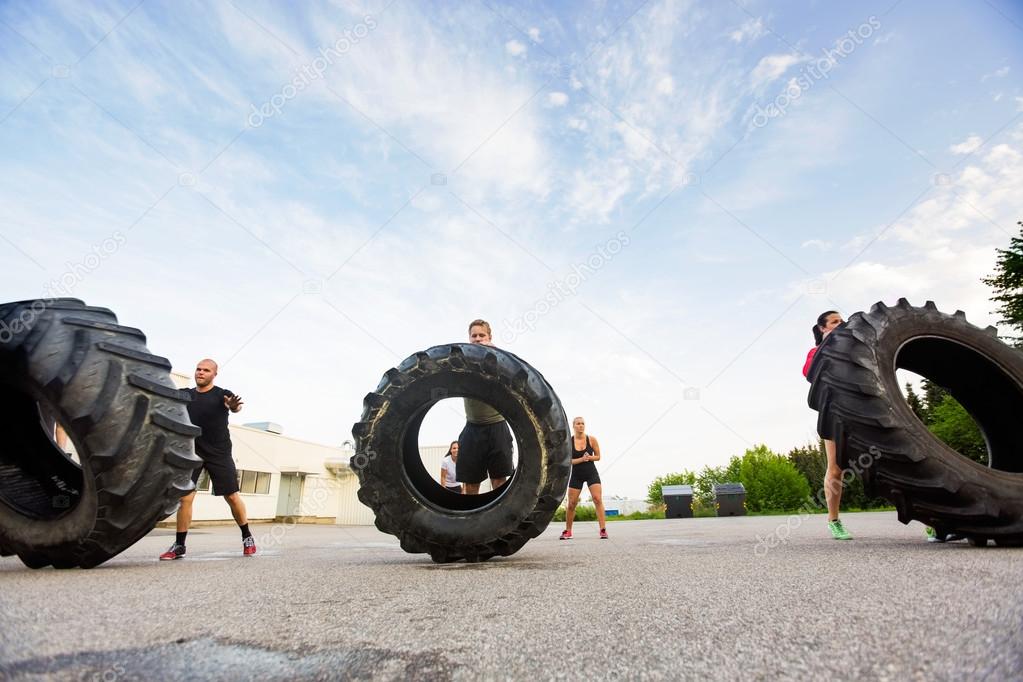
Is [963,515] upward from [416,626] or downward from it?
upward

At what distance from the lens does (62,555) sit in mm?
3523

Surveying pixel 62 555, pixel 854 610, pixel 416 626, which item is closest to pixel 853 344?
pixel 854 610

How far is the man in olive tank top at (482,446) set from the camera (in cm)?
A: 486

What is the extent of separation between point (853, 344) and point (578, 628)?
328 centimetres

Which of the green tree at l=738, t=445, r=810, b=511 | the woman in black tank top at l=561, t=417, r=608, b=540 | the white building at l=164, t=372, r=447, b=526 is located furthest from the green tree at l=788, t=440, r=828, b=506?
the woman in black tank top at l=561, t=417, r=608, b=540

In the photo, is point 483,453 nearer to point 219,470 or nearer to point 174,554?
point 219,470

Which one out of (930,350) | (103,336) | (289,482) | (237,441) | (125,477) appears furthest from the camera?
(289,482)

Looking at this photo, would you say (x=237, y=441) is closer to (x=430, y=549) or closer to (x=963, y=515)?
(x=430, y=549)

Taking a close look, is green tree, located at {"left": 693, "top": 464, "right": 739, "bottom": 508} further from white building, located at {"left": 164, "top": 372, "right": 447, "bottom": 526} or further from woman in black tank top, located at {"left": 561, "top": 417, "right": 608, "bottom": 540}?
woman in black tank top, located at {"left": 561, "top": 417, "right": 608, "bottom": 540}

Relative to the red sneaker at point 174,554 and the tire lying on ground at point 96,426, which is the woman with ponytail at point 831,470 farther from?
the red sneaker at point 174,554

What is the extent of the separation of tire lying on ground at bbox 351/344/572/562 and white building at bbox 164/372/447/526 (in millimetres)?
15153

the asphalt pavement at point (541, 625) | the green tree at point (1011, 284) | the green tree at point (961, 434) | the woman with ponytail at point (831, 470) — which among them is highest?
the green tree at point (1011, 284)

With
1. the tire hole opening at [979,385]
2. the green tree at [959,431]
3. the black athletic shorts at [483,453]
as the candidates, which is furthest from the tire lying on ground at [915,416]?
the green tree at [959,431]

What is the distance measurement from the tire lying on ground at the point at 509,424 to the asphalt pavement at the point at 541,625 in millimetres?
766
